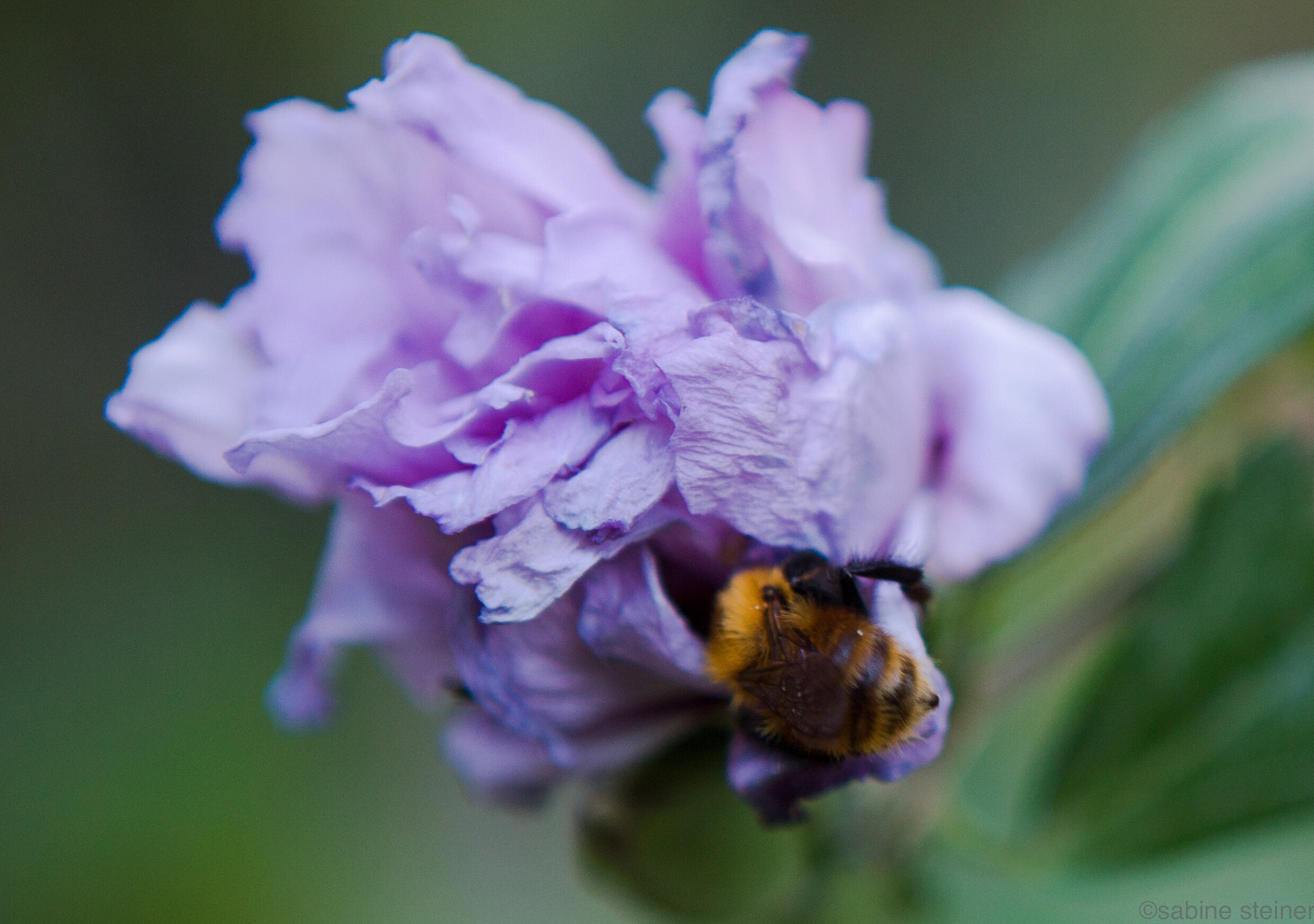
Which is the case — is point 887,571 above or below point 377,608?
above

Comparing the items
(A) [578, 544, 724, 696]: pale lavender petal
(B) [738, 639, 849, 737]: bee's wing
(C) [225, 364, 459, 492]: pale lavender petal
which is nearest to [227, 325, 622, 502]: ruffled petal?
(C) [225, 364, 459, 492]: pale lavender petal

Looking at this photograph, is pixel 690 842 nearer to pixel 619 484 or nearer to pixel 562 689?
pixel 562 689

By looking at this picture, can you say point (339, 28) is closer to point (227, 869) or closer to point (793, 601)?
point (227, 869)

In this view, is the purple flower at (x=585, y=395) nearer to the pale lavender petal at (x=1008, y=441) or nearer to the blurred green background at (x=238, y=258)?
the pale lavender petal at (x=1008, y=441)

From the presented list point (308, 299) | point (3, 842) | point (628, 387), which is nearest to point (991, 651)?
point (628, 387)

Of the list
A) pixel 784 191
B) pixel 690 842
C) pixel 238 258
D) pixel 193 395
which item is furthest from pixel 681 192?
pixel 238 258

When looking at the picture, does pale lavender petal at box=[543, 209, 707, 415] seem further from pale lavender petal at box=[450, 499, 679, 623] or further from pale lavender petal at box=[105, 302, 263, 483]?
pale lavender petal at box=[105, 302, 263, 483]
